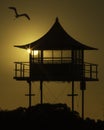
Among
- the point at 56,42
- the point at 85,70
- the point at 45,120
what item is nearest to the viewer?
the point at 45,120

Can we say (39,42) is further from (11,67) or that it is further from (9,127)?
(9,127)

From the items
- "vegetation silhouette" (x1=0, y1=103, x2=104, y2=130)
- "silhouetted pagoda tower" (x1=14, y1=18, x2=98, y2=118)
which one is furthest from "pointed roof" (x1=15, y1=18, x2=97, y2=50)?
"vegetation silhouette" (x1=0, y1=103, x2=104, y2=130)

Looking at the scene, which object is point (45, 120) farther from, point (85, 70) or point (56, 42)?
point (56, 42)

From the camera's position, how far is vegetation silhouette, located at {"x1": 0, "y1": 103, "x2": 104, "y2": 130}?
192ft

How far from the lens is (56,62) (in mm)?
70125

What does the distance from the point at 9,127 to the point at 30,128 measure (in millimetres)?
1422

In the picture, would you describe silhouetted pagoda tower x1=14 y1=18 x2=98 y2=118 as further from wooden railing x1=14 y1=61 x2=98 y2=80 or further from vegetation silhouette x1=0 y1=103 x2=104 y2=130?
vegetation silhouette x1=0 y1=103 x2=104 y2=130

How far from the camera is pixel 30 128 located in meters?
57.9

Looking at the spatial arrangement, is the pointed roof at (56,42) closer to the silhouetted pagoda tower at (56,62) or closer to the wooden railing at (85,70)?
the silhouetted pagoda tower at (56,62)

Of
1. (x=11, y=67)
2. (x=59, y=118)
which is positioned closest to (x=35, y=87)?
(x=11, y=67)

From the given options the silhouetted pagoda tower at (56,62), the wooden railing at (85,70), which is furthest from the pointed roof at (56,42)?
the wooden railing at (85,70)

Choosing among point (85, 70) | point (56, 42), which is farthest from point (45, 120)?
point (56, 42)

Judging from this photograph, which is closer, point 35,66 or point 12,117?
point 12,117

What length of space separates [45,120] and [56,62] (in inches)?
450
